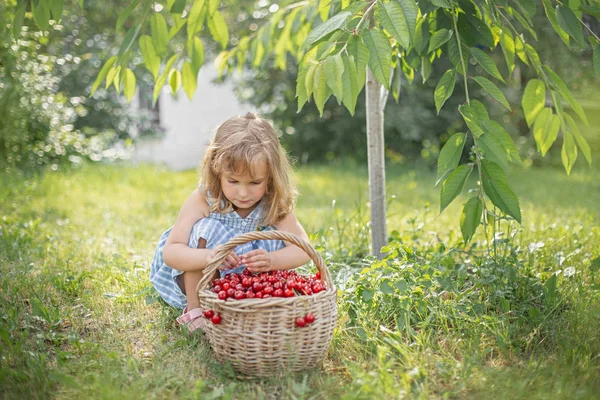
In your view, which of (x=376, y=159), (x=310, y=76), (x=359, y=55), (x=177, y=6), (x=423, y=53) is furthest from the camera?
(x=376, y=159)

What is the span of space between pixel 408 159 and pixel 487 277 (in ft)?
18.1

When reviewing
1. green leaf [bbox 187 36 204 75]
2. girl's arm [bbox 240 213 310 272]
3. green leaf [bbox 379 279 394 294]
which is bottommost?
green leaf [bbox 379 279 394 294]

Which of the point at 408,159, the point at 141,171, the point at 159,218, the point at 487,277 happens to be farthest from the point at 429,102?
the point at 487,277

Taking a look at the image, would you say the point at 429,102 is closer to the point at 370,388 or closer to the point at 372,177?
the point at 372,177

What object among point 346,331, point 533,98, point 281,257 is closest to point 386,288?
point 346,331

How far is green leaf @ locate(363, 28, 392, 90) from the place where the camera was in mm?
1694

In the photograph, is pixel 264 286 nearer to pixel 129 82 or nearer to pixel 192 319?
pixel 192 319

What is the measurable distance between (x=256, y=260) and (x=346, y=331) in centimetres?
45

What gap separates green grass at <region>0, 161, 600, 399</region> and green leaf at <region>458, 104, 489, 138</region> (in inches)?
27.8

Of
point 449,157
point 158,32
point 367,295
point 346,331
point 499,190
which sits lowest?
point 346,331

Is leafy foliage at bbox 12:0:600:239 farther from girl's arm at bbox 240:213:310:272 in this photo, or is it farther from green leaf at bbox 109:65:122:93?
girl's arm at bbox 240:213:310:272

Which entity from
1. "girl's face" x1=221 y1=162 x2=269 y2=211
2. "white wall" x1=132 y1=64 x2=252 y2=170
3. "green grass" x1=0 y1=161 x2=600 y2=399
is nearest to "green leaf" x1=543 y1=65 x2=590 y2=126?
"green grass" x1=0 y1=161 x2=600 y2=399

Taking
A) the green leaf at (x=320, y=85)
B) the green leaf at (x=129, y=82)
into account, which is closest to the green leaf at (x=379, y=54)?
the green leaf at (x=320, y=85)

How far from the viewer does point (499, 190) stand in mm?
1999
